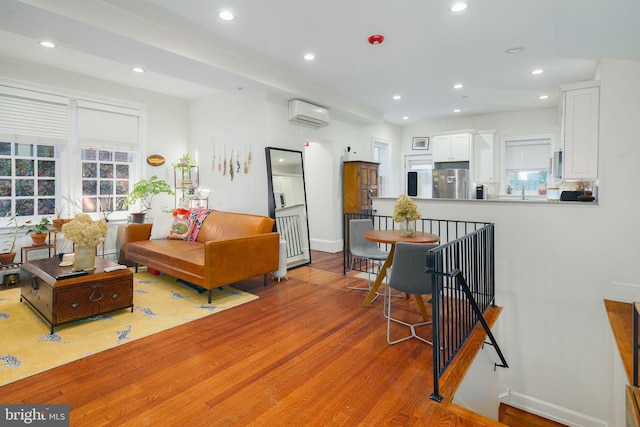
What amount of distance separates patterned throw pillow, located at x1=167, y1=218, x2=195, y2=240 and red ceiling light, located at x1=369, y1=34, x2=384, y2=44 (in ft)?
11.7

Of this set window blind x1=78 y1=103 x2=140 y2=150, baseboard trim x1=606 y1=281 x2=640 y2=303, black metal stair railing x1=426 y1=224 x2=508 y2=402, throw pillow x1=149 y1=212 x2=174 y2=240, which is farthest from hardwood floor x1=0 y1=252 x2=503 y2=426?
window blind x1=78 y1=103 x2=140 y2=150

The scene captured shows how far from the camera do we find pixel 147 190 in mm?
5418

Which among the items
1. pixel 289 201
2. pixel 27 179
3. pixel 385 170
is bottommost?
pixel 289 201

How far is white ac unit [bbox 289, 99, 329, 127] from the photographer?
5172mm

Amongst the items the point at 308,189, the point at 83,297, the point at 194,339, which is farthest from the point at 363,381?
the point at 308,189

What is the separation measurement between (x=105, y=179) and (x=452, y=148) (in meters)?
6.77

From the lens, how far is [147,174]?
228 inches

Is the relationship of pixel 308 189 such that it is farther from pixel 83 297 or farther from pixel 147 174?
pixel 83 297

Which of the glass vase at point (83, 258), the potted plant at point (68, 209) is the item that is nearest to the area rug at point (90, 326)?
the glass vase at point (83, 258)

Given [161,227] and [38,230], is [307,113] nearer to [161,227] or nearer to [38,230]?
[161,227]

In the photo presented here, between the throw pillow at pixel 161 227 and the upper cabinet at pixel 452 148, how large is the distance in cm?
569

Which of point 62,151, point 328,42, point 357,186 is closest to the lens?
point 328,42

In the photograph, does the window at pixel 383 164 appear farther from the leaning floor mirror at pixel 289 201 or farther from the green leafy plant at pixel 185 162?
the green leafy plant at pixel 185 162

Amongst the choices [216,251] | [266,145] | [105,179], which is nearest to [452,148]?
[266,145]
